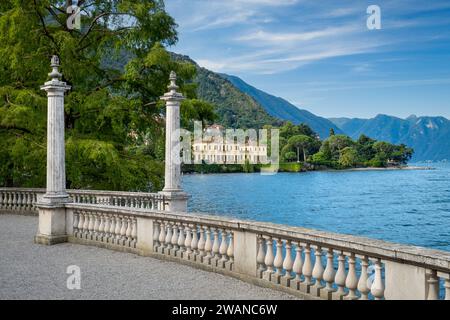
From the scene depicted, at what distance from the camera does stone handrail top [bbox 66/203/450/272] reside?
201 inches

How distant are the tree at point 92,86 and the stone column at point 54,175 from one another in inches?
271

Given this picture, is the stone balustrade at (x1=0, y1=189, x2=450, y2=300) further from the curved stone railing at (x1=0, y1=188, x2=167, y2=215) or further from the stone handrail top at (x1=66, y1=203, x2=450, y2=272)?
the curved stone railing at (x1=0, y1=188, x2=167, y2=215)

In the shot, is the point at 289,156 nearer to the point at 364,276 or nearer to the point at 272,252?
the point at 272,252

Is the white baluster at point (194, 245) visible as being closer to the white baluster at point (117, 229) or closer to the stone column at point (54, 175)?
the white baluster at point (117, 229)

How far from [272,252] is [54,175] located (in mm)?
6653

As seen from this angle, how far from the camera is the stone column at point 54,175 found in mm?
12258

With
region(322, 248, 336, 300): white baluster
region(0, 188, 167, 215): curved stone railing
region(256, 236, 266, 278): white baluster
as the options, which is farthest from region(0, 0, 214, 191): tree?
region(322, 248, 336, 300): white baluster

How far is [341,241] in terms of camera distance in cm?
632

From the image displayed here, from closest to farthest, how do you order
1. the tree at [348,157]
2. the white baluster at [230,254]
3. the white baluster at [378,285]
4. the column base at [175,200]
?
the white baluster at [378,285]
the white baluster at [230,254]
the column base at [175,200]
the tree at [348,157]

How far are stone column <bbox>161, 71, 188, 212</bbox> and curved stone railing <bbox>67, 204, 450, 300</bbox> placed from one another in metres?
2.55

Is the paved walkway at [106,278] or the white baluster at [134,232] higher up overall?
the white baluster at [134,232]

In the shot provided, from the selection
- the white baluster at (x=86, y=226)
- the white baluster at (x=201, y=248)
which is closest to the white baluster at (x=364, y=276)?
the white baluster at (x=201, y=248)

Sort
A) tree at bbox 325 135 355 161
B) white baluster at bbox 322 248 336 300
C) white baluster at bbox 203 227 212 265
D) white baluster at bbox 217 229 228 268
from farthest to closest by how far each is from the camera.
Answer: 1. tree at bbox 325 135 355 161
2. white baluster at bbox 203 227 212 265
3. white baluster at bbox 217 229 228 268
4. white baluster at bbox 322 248 336 300
